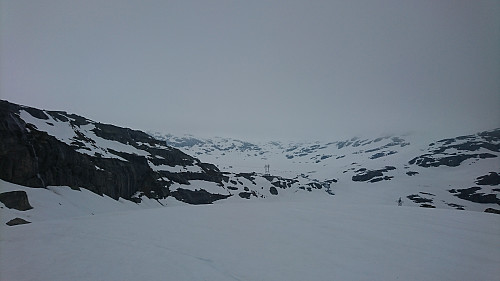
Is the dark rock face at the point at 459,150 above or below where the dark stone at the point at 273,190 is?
above

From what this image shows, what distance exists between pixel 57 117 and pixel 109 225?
52303mm

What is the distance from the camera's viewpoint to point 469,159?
157 metres

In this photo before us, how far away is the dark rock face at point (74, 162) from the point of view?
2919cm

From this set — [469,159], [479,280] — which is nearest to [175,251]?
[479,280]

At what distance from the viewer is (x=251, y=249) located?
834cm

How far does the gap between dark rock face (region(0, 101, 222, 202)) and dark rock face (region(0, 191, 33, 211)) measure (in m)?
8.50

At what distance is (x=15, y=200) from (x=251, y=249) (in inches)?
860

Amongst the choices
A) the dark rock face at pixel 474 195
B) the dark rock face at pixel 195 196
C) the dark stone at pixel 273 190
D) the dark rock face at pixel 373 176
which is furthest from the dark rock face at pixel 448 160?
the dark rock face at pixel 195 196

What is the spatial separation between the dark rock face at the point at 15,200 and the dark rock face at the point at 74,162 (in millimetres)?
8504

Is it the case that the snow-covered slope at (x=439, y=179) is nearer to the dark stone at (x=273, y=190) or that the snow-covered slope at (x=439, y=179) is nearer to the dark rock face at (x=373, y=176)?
the dark rock face at (x=373, y=176)

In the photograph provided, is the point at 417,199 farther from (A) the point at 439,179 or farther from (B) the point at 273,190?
(B) the point at 273,190

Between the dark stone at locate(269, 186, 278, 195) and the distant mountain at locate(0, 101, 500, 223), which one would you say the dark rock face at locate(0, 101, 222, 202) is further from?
the dark stone at locate(269, 186, 278, 195)

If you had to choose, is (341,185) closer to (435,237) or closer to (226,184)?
(226,184)

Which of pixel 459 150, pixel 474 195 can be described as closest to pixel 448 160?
pixel 459 150
